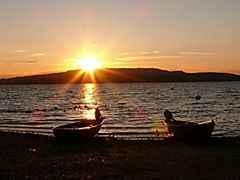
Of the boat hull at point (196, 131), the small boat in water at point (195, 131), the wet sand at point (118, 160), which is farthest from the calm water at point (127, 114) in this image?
the wet sand at point (118, 160)

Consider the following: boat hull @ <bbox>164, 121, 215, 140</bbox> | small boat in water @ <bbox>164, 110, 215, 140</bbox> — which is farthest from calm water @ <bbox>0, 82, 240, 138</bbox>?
boat hull @ <bbox>164, 121, 215, 140</bbox>

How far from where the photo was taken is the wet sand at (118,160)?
14984mm

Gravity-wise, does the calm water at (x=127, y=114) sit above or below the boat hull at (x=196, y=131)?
below

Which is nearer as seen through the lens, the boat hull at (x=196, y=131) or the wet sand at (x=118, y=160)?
the wet sand at (x=118, y=160)

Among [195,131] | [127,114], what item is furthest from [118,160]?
[127,114]

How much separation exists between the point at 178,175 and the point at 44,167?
16.9 ft

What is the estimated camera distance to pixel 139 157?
18938mm

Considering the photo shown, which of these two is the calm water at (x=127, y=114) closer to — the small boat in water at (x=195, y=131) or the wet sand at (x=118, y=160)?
the small boat in water at (x=195, y=131)

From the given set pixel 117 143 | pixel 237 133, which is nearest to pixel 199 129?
pixel 117 143

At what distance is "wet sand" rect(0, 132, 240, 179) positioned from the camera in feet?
49.2

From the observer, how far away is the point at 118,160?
17938mm

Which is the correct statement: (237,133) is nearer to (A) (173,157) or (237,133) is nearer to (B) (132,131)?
(B) (132,131)

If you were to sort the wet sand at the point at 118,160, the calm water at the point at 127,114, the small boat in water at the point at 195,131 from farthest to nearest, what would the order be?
the calm water at the point at 127,114 → the small boat in water at the point at 195,131 → the wet sand at the point at 118,160

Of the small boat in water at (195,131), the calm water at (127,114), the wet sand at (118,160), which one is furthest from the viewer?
the calm water at (127,114)
